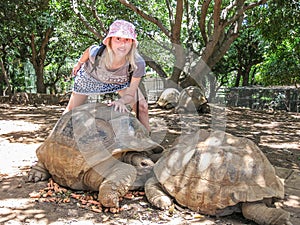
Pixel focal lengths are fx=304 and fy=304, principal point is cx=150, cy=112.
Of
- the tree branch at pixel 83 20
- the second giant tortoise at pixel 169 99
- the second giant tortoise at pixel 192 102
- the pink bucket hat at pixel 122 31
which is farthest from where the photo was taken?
the second giant tortoise at pixel 169 99

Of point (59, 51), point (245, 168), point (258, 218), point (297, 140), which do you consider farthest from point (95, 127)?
point (59, 51)

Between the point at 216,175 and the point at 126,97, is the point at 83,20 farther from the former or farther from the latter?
the point at 216,175

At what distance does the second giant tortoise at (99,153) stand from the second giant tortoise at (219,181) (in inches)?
11.0

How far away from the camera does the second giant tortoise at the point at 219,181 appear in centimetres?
243

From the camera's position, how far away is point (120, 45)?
3.22 metres

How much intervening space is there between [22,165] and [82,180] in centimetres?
136

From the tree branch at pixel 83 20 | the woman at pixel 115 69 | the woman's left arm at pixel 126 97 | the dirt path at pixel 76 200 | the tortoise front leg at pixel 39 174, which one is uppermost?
the tree branch at pixel 83 20

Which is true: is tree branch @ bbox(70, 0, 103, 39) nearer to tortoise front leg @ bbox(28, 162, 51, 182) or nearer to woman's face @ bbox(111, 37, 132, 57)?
woman's face @ bbox(111, 37, 132, 57)

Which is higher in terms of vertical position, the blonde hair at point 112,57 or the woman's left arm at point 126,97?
the blonde hair at point 112,57

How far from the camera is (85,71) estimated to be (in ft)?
11.9

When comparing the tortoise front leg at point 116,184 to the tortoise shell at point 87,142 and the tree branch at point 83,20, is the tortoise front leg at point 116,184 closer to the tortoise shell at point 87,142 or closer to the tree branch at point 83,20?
the tortoise shell at point 87,142

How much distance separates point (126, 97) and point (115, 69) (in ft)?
1.24

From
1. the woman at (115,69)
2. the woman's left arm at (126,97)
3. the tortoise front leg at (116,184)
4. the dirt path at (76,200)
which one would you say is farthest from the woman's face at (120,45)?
the dirt path at (76,200)

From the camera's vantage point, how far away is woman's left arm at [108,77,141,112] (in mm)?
→ 3167
